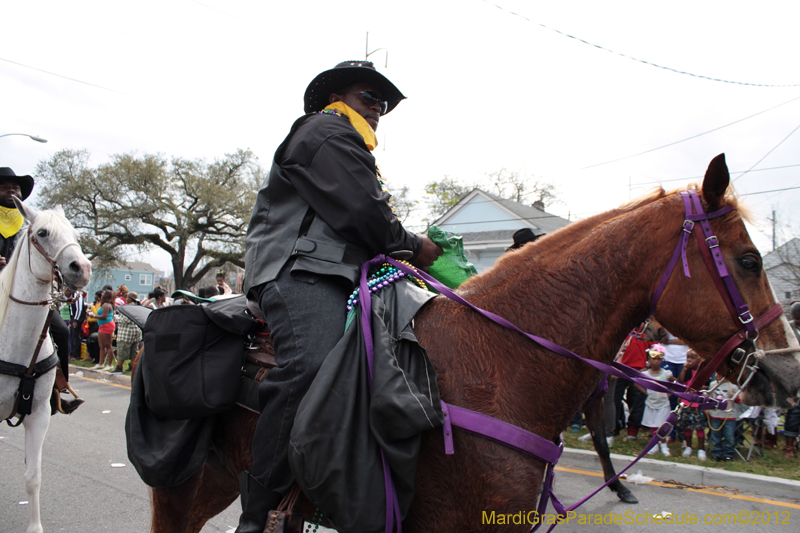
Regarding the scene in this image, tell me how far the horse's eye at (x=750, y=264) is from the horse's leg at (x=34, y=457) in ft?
15.8

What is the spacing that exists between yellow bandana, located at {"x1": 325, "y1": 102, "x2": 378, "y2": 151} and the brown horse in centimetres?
91

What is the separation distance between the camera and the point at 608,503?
4996 millimetres

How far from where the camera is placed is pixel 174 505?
2594mm

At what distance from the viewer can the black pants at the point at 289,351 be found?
191 cm

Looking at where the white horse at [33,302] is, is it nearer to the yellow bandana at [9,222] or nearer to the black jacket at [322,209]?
the yellow bandana at [9,222]

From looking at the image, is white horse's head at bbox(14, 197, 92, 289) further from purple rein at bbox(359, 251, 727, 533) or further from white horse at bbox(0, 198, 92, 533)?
purple rein at bbox(359, 251, 727, 533)

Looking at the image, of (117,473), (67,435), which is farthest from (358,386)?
(67,435)

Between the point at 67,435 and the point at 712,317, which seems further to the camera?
the point at 67,435

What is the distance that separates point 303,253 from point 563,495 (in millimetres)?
4650

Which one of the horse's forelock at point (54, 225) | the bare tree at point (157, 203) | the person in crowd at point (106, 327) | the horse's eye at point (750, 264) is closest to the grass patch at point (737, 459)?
the horse's eye at point (750, 264)

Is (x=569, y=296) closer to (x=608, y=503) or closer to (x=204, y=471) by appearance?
(x=204, y=471)

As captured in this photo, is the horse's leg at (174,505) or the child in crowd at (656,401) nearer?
the horse's leg at (174,505)

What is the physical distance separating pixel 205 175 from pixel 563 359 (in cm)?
4269

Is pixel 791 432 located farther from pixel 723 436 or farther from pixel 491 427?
pixel 491 427
